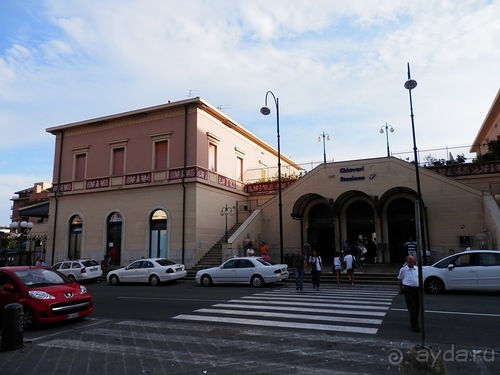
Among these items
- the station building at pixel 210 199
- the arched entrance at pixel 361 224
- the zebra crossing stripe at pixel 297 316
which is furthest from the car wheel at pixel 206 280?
the arched entrance at pixel 361 224

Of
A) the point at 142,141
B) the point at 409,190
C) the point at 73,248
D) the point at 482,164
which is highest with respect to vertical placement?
the point at 142,141

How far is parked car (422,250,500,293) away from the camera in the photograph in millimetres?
13312

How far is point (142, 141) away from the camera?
29328mm

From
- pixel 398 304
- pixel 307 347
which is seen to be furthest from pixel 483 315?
pixel 307 347

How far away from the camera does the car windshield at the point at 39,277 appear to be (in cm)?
980

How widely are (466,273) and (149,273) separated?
14.8 metres

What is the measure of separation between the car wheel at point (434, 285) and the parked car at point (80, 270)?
1834 cm

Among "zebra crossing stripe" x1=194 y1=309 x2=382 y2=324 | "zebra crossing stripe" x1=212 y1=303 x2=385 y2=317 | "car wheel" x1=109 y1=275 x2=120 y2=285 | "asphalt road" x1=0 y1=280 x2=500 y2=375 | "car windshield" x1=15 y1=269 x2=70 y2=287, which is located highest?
"car windshield" x1=15 y1=269 x2=70 y2=287

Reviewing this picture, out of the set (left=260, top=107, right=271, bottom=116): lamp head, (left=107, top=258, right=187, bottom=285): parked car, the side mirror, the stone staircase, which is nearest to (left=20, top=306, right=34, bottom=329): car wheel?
the side mirror

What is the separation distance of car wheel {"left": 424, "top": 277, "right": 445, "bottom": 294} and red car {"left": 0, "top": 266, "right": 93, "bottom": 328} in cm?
1170

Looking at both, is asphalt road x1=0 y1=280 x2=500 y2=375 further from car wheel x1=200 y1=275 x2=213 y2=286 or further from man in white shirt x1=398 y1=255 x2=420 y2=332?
car wheel x1=200 y1=275 x2=213 y2=286

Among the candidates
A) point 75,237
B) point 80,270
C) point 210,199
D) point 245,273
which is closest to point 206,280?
point 245,273

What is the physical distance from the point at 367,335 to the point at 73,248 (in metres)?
28.5

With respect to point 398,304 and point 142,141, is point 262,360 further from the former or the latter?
point 142,141
